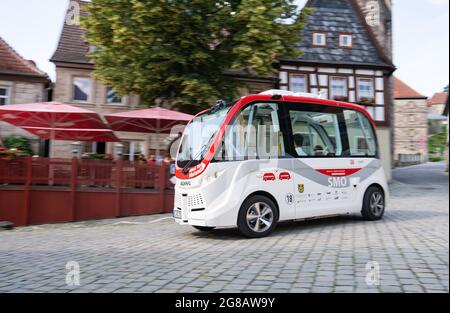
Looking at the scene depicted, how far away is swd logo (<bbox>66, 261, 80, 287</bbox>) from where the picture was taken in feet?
13.9

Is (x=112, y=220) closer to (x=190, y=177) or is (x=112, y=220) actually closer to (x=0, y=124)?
(x=190, y=177)

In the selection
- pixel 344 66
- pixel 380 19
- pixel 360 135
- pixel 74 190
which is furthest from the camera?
pixel 380 19

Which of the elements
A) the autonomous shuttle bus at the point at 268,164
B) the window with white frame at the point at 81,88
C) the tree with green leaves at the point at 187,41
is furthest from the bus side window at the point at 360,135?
the window with white frame at the point at 81,88

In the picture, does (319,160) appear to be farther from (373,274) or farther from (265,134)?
(373,274)

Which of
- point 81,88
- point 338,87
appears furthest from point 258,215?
point 338,87

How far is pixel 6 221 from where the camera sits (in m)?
10.9

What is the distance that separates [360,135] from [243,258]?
506 centimetres

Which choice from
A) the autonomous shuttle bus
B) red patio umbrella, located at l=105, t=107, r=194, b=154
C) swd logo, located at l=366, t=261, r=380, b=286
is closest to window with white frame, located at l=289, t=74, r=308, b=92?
red patio umbrella, located at l=105, t=107, r=194, b=154

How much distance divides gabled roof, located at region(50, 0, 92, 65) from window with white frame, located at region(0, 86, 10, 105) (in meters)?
2.79

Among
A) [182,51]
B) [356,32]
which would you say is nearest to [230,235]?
[182,51]

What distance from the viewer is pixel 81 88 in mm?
21719

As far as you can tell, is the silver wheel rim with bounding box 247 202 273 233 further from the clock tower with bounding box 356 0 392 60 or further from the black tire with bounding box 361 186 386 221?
the clock tower with bounding box 356 0 392 60

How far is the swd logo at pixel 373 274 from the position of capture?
12.8 feet

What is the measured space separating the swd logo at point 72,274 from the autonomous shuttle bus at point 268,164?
236 cm
